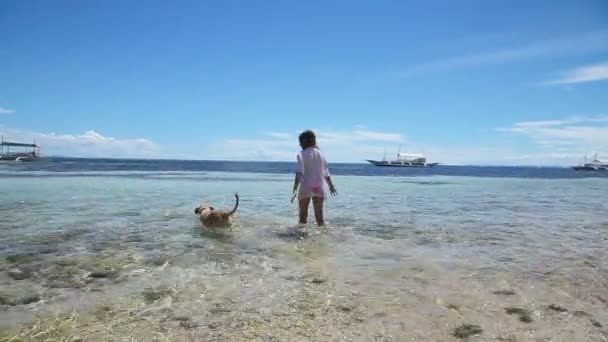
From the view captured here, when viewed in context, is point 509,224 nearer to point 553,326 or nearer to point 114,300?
point 553,326

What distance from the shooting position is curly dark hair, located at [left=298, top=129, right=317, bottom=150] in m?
9.57

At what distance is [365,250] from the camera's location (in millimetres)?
7570

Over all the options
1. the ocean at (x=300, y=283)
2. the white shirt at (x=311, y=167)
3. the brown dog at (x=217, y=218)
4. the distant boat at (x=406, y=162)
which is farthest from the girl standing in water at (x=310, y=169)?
the distant boat at (x=406, y=162)

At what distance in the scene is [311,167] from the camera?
9.59 metres

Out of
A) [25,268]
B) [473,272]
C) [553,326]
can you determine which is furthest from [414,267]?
[25,268]

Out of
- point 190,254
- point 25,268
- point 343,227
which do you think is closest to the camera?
point 25,268

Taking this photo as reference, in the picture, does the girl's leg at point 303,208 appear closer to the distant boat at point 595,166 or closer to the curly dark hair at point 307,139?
the curly dark hair at point 307,139

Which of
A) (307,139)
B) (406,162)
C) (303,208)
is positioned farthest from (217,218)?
(406,162)

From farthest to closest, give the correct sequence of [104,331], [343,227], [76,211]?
[76,211]
[343,227]
[104,331]

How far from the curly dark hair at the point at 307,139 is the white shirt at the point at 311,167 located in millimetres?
122

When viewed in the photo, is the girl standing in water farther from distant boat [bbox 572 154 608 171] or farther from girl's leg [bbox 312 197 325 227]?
distant boat [bbox 572 154 608 171]

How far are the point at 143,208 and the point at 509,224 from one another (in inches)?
449

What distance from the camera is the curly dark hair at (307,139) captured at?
9570mm

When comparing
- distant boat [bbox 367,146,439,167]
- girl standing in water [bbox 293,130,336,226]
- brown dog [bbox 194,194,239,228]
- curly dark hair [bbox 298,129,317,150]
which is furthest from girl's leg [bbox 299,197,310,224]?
distant boat [bbox 367,146,439,167]
